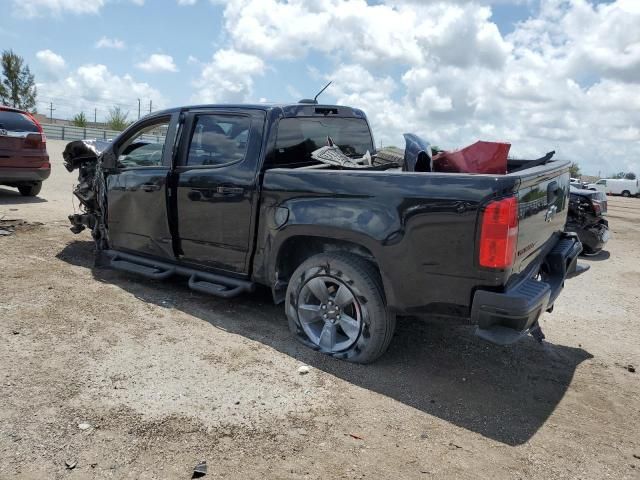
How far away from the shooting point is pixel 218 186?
15.1 ft

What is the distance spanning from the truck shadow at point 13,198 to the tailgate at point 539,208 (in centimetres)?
922

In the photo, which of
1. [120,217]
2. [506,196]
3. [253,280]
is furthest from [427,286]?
[120,217]

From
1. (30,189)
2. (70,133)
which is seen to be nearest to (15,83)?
(70,133)

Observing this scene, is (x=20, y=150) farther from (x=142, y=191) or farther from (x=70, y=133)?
(x=70, y=133)

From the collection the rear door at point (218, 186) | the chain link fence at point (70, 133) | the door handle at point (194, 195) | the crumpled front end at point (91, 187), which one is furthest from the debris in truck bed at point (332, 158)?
the chain link fence at point (70, 133)

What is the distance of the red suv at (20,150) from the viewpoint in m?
9.38

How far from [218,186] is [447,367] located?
7.83 ft

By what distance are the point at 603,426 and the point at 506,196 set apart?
5.15 ft

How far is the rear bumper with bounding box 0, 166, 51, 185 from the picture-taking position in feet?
30.9

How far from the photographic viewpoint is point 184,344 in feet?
13.7

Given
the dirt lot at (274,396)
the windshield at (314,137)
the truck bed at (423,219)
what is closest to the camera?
the dirt lot at (274,396)

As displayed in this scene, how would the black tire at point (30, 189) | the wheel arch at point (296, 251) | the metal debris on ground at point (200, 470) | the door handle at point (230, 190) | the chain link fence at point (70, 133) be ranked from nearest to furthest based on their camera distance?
the metal debris on ground at point (200, 470), the wheel arch at point (296, 251), the door handle at point (230, 190), the black tire at point (30, 189), the chain link fence at point (70, 133)

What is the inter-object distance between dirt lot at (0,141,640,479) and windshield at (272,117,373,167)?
4.84 feet

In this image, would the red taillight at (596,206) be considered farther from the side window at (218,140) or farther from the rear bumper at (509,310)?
the side window at (218,140)
